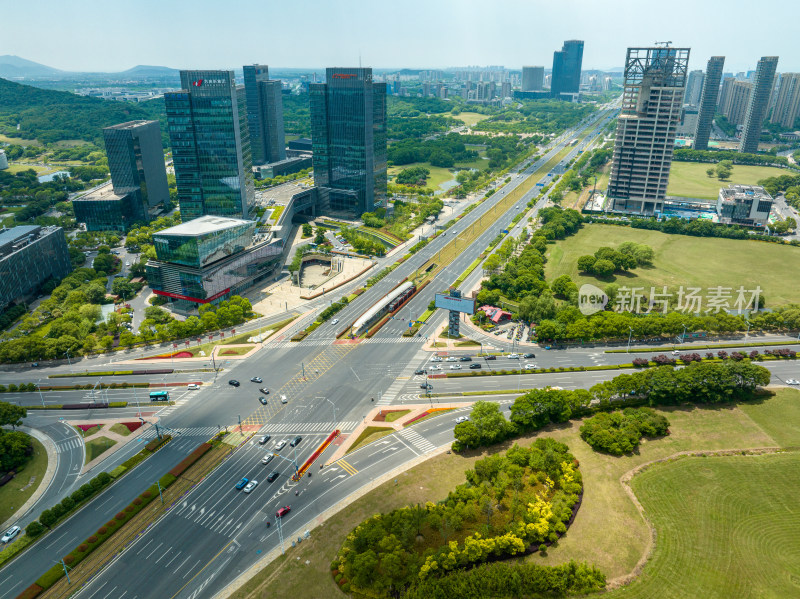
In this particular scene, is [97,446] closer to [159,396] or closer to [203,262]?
[159,396]

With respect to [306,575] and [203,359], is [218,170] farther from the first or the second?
[306,575]

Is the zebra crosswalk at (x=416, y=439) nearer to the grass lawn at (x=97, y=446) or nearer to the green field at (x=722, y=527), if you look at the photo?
the green field at (x=722, y=527)

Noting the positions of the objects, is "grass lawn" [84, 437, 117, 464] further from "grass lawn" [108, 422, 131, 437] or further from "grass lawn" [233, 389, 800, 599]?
"grass lawn" [233, 389, 800, 599]

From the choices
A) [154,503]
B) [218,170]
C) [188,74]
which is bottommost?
[154,503]

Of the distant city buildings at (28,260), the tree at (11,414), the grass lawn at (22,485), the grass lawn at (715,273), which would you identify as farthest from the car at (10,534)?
the grass lawn at (715,273)

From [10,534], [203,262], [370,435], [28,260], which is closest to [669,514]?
[370,435]

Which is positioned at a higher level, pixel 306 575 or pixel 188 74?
pixel 188 74

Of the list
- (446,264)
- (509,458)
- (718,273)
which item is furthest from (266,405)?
(718,273)

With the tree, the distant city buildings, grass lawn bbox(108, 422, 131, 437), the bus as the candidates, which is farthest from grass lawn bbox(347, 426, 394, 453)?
the distant city buildings
